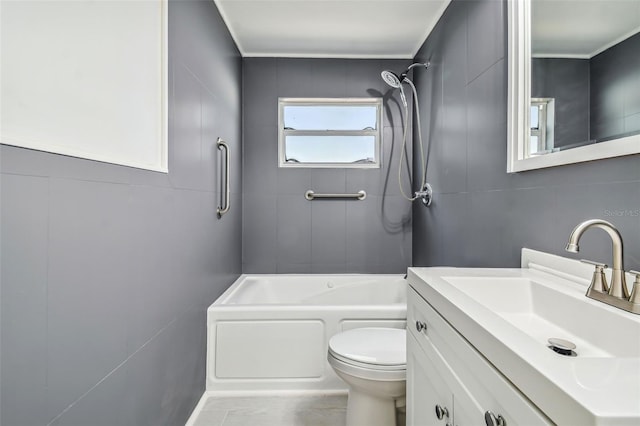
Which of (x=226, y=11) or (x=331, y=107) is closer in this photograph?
(x=226, y=11)

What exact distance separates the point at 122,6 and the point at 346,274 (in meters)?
2.34

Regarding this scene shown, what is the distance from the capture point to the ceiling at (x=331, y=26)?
2.05m

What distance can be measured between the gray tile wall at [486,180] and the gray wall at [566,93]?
0.38 ft

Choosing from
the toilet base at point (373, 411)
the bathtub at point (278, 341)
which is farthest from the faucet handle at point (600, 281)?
the bathtub at point (278, 341)

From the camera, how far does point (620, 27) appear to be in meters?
0.88

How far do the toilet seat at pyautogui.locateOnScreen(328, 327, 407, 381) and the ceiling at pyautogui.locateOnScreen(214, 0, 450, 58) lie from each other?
2090 millimetres

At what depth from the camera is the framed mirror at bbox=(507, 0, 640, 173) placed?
86cm

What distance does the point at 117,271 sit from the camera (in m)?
1.00

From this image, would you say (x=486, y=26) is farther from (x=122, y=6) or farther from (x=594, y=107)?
(x=122, y=6)

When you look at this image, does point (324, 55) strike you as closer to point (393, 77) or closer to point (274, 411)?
point (393, 77)

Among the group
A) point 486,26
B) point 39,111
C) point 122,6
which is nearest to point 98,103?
point 39,111

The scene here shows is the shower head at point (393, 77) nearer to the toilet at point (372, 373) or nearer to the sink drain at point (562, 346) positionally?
the toilet at point (372, 373)

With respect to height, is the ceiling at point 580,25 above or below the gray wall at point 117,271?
above

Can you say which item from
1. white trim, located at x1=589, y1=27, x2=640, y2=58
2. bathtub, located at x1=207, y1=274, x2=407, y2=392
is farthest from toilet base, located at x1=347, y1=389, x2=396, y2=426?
white trim, located at x1=589, y1=27, x2=640, y2=58
